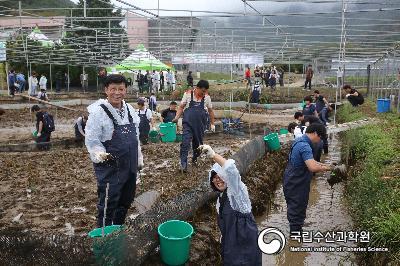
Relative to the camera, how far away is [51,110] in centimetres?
2220

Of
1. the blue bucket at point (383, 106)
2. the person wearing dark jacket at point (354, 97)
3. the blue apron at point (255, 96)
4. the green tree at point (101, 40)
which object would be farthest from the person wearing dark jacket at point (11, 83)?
the blue bucket at point (383, 106)

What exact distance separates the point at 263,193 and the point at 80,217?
10.7 feet

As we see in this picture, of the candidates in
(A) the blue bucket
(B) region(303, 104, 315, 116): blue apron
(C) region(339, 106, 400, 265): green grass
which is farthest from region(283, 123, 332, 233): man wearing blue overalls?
(A) the blue bucket

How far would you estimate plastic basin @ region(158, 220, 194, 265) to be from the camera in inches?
159

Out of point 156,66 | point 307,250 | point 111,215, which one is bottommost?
point 307,250

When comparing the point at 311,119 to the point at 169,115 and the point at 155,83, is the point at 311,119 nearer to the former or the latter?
the point at 169,115

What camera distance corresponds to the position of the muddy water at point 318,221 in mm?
5559

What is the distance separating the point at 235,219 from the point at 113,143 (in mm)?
1517

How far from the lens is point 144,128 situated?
11.9m

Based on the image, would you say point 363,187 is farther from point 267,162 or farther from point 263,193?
point 267,162

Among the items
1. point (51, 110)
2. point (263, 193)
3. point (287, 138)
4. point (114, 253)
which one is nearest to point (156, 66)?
point (51, 110)

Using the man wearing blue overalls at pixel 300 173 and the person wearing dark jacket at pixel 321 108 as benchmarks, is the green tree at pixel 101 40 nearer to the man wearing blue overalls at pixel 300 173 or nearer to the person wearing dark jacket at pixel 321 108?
the person wearing dark jacket at pixel 321 108

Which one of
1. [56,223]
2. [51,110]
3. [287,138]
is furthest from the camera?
[51,110]

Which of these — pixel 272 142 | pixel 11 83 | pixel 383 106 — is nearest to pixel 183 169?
pixel 272 142
